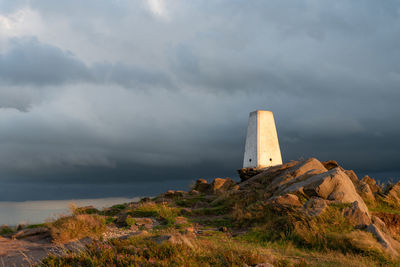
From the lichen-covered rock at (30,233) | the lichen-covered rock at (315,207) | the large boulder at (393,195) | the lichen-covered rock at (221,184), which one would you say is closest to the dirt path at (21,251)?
the lichen-covered rock at (30,233)

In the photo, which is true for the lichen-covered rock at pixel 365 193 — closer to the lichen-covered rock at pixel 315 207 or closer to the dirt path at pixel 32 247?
the lichen-covered rock at pixel 315 207

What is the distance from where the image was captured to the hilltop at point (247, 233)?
6.89 m

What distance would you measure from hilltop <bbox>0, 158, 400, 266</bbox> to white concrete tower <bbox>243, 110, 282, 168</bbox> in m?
7.62

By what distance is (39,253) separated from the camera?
10.0 m

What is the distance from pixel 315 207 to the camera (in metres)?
12.1

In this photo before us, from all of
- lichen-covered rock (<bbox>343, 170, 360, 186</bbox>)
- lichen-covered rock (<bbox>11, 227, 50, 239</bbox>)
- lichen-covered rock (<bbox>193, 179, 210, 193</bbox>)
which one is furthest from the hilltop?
lichen-covered rock (<bbox>193, 179, 210, 193</bbox>)

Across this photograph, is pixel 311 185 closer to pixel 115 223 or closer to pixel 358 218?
pixel 358 218

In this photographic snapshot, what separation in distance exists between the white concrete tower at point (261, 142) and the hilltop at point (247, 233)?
7.62 m

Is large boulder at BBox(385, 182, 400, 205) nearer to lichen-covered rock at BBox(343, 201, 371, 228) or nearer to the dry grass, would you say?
lichen-covered rock at BBox(343, 201, 371, 228)

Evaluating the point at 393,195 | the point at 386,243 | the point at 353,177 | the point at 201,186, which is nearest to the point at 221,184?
the point at 201,186

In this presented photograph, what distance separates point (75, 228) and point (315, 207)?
8.77 metres

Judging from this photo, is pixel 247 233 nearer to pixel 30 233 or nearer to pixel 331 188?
pixel 331 188

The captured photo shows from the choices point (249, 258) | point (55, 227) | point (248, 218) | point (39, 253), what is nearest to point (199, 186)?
point (248, 218)

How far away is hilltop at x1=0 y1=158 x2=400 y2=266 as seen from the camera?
689 centimetres
